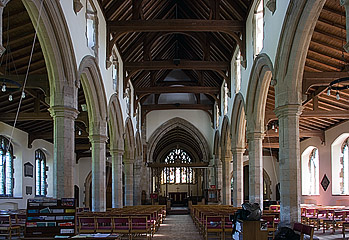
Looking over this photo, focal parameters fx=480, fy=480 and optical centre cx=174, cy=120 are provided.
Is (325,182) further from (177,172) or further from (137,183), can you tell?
(177,172)

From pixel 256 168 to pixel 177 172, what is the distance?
86.1 feet

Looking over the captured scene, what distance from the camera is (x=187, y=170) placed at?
133ft

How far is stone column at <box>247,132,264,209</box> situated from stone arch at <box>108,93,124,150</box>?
17.2 feet

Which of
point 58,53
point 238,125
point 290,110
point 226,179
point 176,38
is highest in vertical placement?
point 176,38

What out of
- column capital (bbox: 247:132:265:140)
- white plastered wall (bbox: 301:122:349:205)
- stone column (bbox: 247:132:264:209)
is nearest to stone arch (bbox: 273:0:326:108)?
column capital (bbox: 247:132:265:140)

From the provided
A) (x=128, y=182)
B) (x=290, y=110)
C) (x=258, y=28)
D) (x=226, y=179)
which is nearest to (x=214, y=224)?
(x=290, y=110)

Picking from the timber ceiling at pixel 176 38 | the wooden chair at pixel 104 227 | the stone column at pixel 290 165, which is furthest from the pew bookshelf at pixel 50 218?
the timber ceiling at pixel 176 38

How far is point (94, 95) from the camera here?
572 inches

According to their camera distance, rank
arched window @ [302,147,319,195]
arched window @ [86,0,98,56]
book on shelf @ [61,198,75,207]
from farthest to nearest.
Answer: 1. arched window @ [302,147,319,195]
2. arched window @ [86,0,98,56]
3. book on shelf @ [61,198,75,207]

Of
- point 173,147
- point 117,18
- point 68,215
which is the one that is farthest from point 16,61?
point 173,147

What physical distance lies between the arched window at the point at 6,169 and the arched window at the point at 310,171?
578 inches

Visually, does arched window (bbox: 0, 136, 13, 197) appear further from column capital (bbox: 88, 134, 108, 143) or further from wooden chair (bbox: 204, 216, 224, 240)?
wooden chair (bbox: 204, 216, 224, 240)

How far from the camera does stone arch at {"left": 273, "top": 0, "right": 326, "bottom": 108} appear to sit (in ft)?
31.9

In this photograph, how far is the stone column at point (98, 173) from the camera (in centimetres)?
1491
